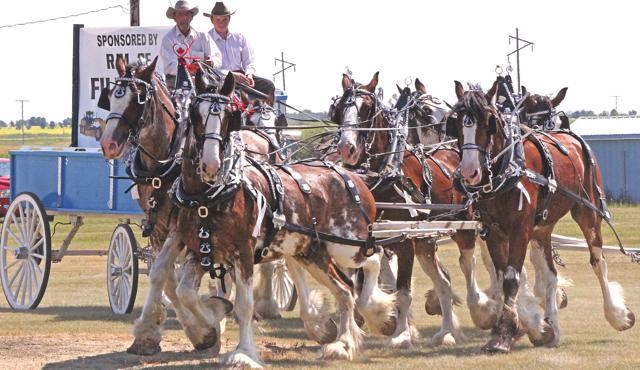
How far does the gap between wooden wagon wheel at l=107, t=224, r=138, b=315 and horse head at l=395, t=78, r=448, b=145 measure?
10.8ft

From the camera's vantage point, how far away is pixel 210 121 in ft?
29.8

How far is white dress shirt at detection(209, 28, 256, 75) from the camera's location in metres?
12.3

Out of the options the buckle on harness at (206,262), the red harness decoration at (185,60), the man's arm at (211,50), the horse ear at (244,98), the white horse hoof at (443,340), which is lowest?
the white horse hoof at (443,340)

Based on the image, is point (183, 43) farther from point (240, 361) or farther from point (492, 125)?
point (240, 361)

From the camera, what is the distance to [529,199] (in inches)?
428

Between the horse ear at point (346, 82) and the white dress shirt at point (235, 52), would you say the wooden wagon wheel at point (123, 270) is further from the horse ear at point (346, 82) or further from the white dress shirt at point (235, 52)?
the horse ear at point (346, 82)

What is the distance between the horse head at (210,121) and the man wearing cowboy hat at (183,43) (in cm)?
220

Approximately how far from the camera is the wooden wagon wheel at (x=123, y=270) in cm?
1353

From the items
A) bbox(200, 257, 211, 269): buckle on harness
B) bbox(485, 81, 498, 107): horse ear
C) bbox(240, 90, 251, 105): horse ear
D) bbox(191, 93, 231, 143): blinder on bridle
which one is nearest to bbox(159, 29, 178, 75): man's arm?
bbox(240, 90, 251, 105): horse ear

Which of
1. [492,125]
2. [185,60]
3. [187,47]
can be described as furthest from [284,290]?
[492,125]

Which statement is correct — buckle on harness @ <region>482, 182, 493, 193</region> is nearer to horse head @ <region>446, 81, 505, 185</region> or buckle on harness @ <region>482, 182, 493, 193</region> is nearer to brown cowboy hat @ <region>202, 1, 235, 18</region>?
horse head @ <region>446, 81, 505, 185</region>

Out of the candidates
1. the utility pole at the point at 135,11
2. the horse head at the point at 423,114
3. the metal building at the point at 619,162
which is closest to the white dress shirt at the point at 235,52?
the horse head at the point at 423,114

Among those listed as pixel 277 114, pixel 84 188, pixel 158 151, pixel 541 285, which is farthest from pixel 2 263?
pixel 541 285

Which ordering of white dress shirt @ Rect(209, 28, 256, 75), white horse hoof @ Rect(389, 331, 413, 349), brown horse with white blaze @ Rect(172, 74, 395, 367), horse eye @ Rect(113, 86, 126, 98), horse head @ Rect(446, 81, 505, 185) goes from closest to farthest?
brown horse with white blaze @ Rect(172, 74, 395, 367) < horse eye @ Rect(113, 86, 126, 98) < horse head @ Rect(446, 81, 505, 185) < white horse hoof @ Rect(389, 331, 413, 349) < white dress shirt @ Rect(209, 28, 256, 75)
